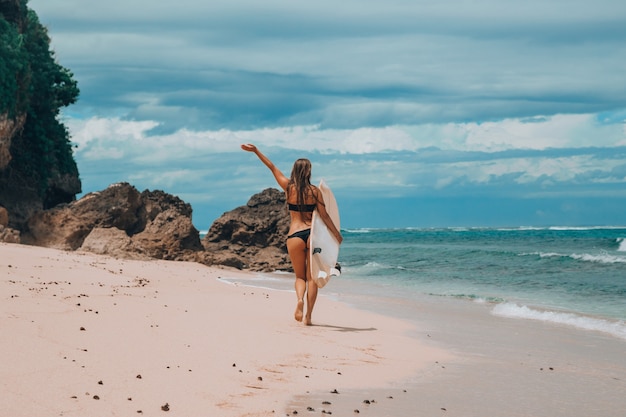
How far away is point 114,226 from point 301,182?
1360 cm

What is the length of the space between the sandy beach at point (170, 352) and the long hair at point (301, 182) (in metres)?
1.55

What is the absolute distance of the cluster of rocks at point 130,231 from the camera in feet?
63.7

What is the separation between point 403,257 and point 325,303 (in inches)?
967

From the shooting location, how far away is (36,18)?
2975 cm

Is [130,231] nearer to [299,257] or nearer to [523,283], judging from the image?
[523,283]

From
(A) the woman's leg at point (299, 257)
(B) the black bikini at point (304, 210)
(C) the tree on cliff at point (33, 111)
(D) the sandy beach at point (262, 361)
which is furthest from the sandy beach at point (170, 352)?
(C) the tree on cliff at point (33, 111)

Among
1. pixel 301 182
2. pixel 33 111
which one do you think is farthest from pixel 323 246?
pixel 33 111

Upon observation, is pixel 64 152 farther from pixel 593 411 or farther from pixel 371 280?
pixel 593 411

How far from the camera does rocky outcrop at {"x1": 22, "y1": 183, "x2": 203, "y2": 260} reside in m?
20.7

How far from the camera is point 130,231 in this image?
2242 centimetres

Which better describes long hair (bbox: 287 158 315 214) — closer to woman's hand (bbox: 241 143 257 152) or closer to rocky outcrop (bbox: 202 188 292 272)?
woman's hand (bbox: 241 143 257 152)

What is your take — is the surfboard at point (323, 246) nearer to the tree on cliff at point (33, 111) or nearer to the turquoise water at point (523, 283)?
the turquoise water at point (523, 283)

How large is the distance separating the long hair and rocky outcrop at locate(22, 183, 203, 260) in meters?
11.3

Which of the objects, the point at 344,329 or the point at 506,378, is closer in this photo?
the point at 506,378
